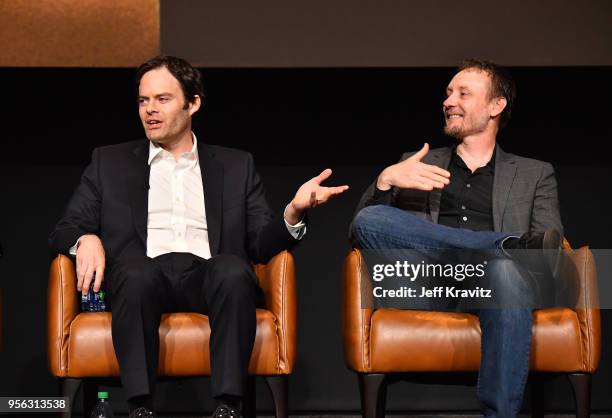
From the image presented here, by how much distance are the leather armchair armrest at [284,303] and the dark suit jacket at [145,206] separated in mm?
74

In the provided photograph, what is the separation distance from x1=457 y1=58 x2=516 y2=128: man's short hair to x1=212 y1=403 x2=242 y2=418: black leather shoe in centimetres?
162

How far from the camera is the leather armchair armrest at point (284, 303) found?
9.47ft

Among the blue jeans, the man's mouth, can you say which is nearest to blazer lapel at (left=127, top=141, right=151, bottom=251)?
the man's mouth

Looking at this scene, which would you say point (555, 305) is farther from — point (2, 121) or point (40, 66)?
point (2, 121)

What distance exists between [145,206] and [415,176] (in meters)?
0.90

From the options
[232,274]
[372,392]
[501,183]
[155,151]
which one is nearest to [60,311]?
[232,274]

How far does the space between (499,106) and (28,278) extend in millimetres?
2098

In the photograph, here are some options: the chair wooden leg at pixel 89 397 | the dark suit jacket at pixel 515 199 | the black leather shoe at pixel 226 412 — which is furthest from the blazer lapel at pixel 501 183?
the chair wooden leg at pixel 89 397

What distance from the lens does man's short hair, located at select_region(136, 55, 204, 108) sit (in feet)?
10.7

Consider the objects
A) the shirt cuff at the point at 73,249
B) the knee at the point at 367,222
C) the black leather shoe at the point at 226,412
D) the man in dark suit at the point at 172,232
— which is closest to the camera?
the black leather shoe at the point at 226,412

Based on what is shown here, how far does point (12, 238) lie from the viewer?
13.4 feet

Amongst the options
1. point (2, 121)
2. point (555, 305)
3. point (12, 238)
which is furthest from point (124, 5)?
point (555, 305)

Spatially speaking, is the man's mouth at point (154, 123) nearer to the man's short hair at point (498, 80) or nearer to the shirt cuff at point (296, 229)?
the shirt cuff at point (296, 229)

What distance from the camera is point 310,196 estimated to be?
9.54ft
